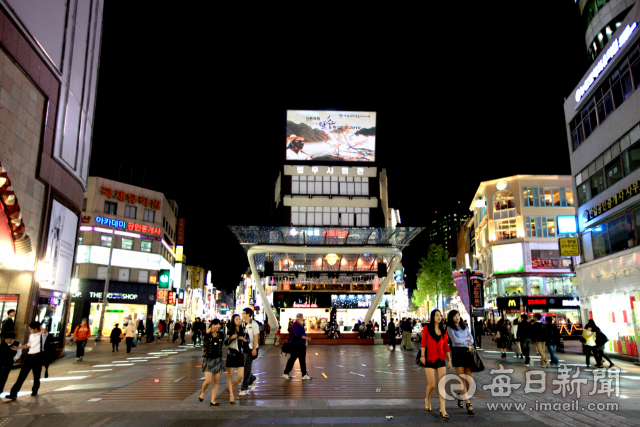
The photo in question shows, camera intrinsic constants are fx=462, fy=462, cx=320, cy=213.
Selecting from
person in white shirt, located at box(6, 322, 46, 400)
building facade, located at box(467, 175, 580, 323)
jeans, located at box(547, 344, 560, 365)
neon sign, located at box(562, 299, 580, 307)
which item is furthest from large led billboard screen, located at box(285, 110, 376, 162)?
person in white shirt, located at box(6, 322, 46, 400)

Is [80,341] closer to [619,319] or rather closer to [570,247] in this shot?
[619,319]

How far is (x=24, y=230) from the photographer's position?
16.1 metres

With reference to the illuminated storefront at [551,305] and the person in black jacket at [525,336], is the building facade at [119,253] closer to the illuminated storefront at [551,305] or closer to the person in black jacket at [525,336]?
the person in black jacket at [525,336]

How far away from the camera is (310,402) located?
29.1ft

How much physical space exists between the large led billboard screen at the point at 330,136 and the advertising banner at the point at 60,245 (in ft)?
129

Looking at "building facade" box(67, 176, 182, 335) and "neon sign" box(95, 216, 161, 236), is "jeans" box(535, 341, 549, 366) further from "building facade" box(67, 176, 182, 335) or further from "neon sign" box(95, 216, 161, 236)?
"neon sign" box(95, 216, 161, 236)

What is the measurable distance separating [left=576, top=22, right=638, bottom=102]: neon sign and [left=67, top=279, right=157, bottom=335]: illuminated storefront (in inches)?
1551

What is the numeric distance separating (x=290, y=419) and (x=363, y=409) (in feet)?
4.84

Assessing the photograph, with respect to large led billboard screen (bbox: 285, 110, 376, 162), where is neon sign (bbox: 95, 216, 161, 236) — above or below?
below

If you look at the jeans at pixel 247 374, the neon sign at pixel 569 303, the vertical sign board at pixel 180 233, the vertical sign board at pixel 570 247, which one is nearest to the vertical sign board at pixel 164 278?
the vertical sign board at pixel 180 233

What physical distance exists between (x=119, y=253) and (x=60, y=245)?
29643mm

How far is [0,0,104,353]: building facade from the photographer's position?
50.4ft

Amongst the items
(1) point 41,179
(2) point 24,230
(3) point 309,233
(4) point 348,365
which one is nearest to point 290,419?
(4) point 348,365

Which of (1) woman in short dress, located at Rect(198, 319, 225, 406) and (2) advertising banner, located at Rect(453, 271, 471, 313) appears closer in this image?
(1) woman in short dress, located at Rect(198, 319, 225, 406)
